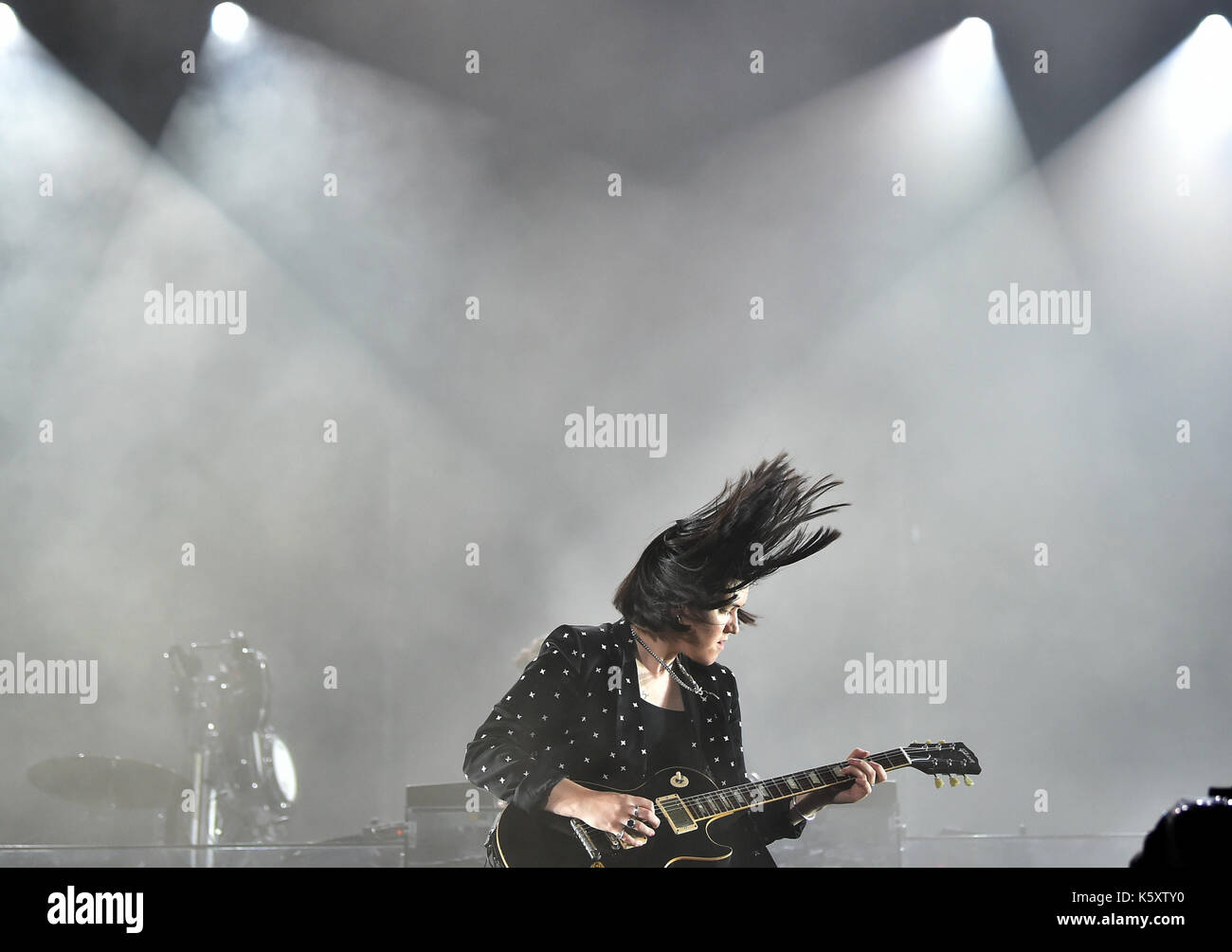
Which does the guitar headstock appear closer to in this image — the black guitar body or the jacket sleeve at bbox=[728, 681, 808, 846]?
the jacket sleeve at bbox=[728, 681, 808, 846]

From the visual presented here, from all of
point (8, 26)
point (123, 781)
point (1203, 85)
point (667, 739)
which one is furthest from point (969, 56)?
point (123, 781)

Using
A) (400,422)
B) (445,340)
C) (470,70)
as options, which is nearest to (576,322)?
(445,340)

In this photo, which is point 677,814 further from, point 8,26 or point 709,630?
point 8,26

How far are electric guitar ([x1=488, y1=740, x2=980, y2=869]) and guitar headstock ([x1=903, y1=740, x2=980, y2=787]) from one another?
→ 25 centimetres

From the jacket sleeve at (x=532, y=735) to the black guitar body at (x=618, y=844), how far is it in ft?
0.18

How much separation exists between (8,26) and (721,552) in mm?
5351

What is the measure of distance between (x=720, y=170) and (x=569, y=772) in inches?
161

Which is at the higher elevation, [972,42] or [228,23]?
[228,23]

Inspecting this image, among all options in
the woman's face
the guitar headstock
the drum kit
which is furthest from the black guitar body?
the drum kit

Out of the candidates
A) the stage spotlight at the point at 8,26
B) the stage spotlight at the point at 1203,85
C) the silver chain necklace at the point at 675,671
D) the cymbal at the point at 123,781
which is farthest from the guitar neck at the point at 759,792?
the stage spotlight at the point at 8,26

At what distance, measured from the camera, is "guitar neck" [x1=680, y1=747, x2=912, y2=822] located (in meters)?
2.40

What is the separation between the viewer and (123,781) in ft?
14.4

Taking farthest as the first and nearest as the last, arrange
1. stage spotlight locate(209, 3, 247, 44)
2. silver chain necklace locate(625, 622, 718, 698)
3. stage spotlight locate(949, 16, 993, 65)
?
stage spotlight locate(949, 16, 993, 65) → stage spotlight locate(209, 3, 247, 44) → silver chain necklace locate(625, 622, 718, 698)
